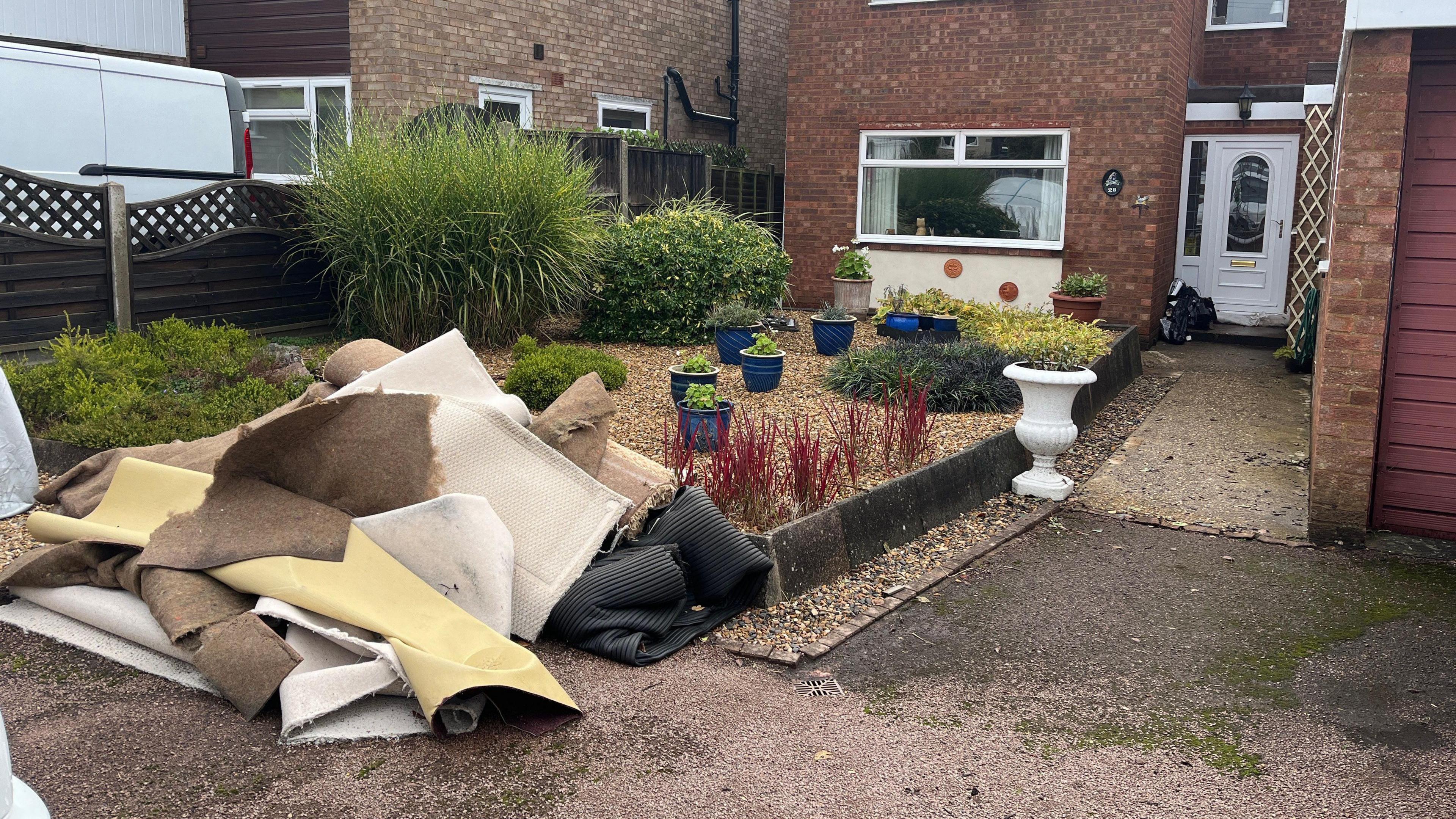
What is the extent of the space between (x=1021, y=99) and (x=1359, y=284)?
7.80 metres

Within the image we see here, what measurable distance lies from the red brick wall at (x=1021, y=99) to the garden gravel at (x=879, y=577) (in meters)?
5.14

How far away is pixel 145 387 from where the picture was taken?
7.34 meters

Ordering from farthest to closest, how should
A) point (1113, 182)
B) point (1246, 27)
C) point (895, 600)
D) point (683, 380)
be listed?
point (1246, 27), point (1113, 182), point (683, 380), point (895, 600)

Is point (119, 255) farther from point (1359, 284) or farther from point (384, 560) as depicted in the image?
point (1359, 284)

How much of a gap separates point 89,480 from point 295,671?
2.17 meters

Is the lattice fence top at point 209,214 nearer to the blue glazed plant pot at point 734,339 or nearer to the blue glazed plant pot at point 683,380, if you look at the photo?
the blue glazed plant pot at point 734,339

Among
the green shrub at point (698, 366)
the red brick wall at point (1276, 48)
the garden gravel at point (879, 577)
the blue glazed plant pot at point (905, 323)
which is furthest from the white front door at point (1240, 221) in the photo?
the green shrub at point (698, 366)

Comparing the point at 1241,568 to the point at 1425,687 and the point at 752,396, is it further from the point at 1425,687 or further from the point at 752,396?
the point at 752,396

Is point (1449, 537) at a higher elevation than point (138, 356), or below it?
below

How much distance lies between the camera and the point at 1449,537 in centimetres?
610

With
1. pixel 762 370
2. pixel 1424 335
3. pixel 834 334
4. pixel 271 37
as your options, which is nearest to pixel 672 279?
pixel 834 334

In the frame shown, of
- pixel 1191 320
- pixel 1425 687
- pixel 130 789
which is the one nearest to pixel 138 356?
pixel 130 789

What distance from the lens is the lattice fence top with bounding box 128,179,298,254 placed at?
902 cm

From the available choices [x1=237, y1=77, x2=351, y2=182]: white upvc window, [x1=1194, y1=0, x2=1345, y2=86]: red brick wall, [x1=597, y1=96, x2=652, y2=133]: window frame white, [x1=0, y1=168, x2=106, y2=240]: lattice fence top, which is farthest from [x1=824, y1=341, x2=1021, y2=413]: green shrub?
[x1=1194, y1=0, x2=1345, y2=86]: red brick wall
